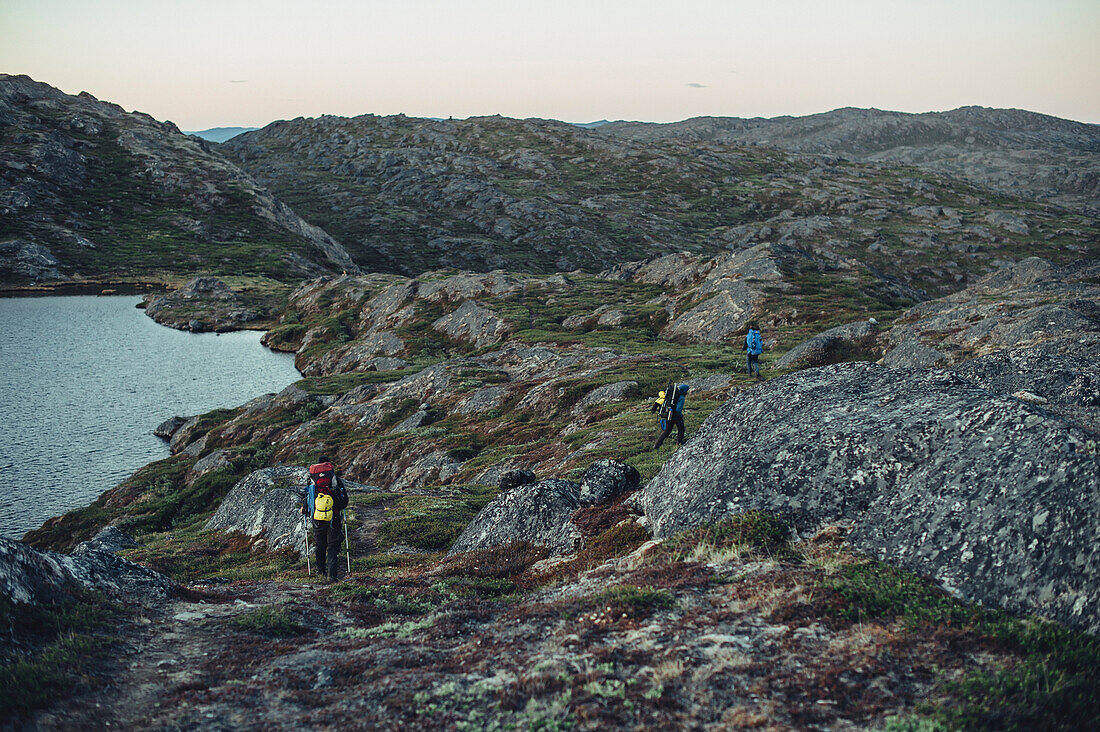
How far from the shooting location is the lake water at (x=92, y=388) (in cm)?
5420

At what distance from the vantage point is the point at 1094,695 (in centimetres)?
760

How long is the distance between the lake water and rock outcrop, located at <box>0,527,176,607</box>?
40.8m

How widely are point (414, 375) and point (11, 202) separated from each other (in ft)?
615

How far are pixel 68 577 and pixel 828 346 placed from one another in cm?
4830

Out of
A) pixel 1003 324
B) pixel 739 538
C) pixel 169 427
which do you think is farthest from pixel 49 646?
pixel 169 427

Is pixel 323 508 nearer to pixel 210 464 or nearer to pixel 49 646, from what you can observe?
pixel 49 646

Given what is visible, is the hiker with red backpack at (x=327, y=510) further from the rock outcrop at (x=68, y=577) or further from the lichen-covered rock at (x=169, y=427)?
the lichen-covered rock at (x=169, y=427)

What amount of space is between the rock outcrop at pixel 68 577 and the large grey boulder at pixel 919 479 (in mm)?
12976

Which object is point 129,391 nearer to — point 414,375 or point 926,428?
point 414,375

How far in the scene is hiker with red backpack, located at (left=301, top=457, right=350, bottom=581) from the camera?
19781 millimetres

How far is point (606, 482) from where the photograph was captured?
2058cm

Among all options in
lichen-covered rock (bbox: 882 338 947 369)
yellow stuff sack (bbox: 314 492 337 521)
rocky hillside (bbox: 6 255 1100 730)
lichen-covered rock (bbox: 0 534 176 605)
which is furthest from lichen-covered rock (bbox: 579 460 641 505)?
lichen-covered rock (bbox: 882 338 947 369)

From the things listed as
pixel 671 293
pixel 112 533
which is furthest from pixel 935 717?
pixel 671 293

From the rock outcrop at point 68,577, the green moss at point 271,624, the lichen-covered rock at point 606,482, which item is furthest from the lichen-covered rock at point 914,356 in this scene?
the rock outcrop at point 68,577
